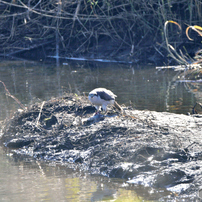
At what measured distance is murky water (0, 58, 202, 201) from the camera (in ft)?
18.0

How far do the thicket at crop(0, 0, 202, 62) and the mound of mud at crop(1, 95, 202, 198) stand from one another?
10.9 meters

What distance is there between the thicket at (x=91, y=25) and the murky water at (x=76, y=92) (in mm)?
2080

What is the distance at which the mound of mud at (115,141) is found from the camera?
224 inches

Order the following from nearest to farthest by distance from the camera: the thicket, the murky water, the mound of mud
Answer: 1. the murky water
2. the mound of mud
3. the thicket

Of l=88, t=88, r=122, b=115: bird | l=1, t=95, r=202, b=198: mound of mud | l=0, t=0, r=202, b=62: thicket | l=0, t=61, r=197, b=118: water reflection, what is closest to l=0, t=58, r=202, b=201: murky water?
l=0, t=61, r=197, b=118: water reflection

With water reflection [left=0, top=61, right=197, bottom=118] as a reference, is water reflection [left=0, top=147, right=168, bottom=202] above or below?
below

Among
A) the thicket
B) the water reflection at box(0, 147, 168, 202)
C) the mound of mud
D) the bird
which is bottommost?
the water reflection at box(0, 147, 168, 202)

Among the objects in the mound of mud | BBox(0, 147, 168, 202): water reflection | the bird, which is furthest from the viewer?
the bird

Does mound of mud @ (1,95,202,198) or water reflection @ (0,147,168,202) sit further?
mound of mud @ (1,95,202,198)

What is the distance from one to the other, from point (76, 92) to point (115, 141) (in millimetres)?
5687

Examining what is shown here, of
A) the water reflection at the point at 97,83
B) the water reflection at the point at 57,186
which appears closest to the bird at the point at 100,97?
the water reflection at the point at 57,186

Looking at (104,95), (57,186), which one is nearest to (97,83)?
(104,95)

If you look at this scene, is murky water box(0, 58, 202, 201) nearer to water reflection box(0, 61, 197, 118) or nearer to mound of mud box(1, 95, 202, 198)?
water reflection box(0, 61, 197, 118)

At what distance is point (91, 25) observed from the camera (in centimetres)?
2048
